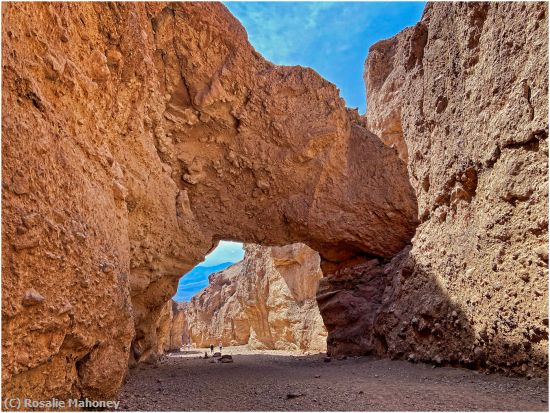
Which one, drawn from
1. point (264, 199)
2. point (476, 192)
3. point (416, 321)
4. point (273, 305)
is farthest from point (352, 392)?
point (273, 305)

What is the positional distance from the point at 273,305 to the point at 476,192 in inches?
522

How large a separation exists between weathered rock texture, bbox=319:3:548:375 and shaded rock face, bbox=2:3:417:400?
1.88m

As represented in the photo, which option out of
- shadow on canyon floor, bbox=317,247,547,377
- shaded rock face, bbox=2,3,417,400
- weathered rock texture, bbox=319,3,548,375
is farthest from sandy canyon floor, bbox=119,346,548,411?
shaded rock face, bbox=2,3,417,400

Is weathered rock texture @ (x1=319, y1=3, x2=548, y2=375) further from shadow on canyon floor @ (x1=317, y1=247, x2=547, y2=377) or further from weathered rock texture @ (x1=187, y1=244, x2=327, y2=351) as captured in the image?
weathered rock texture @ (x1=187, y1=244, x2=327, y2=351)

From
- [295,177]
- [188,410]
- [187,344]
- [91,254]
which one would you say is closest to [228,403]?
[188,410]

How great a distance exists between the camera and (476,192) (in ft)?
15.0

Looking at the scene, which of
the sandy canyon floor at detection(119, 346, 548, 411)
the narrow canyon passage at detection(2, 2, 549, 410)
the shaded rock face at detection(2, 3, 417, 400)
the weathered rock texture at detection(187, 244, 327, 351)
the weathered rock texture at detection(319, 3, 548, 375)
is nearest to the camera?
the shaded rock face at detection(2, 3, 417, 400)

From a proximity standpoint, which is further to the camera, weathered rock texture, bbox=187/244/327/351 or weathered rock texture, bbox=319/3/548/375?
weathered rock texture, bbox=187/244/327/351

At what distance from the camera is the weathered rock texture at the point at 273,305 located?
50.0 ft

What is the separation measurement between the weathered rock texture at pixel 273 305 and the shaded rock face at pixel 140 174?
6.64 m

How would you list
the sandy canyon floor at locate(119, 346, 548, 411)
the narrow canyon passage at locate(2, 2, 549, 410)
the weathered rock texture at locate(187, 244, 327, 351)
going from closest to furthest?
the narrow canyon passage at locate(2, 2, 549, 410) < the sandy canyon floor at locate(119, 346, 548, 411) < the weathered rock texture at locate(187, 244, 327, 351)

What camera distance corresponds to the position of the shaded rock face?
255 centimetres

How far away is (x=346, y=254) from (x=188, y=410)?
6.41 meters

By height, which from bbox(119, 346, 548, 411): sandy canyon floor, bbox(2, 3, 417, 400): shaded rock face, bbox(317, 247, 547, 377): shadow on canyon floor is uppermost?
bbox(2, 3, 417, 400): shaded rock face
